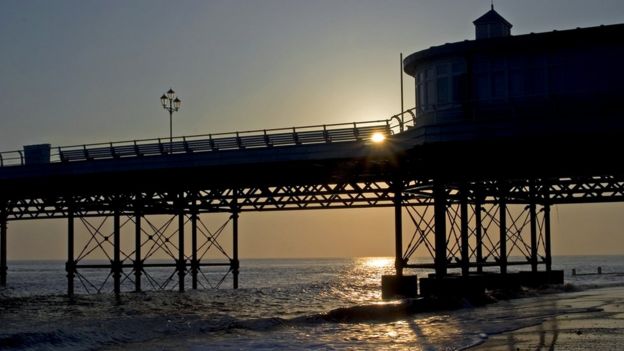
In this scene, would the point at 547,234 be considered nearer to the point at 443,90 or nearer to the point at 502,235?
the point at 502,235

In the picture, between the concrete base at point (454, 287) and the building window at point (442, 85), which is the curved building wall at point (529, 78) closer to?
the building window at point (442, 85)

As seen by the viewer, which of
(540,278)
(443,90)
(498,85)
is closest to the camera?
(498,85)

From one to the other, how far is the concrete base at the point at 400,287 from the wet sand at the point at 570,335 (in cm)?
1352

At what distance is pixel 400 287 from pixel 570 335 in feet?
69.9

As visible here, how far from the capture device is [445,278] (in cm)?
4416

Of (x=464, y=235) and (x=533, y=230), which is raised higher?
(x=533, y=230)

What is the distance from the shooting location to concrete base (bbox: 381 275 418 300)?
47.8 metres

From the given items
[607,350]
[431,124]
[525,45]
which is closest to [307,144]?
[431,124]

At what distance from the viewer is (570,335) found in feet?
87.8

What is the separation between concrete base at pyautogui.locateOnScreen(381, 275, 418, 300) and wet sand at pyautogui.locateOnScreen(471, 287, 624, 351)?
13524 millimetres

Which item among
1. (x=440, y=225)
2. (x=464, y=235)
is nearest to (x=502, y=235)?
(x=464, y=235)

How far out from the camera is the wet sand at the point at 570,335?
24.5 metres

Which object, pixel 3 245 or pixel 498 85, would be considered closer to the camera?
pixel 498 85

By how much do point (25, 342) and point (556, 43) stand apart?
2231 cm
